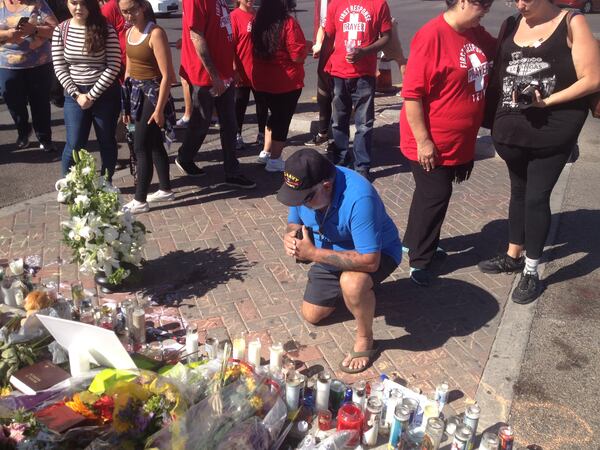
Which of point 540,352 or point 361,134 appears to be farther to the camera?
point 361,134

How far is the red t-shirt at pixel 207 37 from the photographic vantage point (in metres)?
4.86

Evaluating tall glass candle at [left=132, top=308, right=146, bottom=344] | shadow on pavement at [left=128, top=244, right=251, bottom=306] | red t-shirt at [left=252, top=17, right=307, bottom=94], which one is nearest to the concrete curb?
shadow on pavement at [left=128, top=244, right=251, bottom=306]

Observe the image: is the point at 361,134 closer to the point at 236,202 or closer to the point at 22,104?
the point at 236,202

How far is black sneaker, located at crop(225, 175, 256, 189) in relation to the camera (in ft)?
18.3

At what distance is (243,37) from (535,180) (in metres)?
3.35

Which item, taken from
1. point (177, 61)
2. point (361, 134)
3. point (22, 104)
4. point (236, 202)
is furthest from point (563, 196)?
point (177, 61)

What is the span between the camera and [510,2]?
3.67 m

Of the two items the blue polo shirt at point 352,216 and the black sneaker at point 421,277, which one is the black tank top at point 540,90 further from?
the blue polo shirt at point 352,216

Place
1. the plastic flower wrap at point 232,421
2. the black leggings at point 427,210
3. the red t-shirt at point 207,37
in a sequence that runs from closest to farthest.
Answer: the plastic flower wrap at point 232,421
the black leggings at point 427,210
the red t-shirt at point 207,37

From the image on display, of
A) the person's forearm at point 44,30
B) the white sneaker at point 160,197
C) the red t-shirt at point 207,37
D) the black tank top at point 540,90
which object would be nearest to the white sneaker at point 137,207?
the white sneaker at point 160,197

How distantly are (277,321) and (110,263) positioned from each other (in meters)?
1.10

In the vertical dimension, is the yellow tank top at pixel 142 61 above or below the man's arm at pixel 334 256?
above

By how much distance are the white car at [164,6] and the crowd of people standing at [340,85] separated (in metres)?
13.7

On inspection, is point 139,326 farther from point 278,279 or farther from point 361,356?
point 361,356
